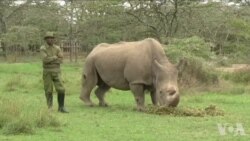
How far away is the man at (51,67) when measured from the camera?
14117 mm

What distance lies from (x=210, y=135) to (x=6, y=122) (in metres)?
3.89

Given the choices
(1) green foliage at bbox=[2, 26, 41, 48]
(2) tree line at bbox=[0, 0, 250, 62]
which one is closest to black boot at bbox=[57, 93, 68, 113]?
(2) tree line at bbox=[0, 0, 250, 62]

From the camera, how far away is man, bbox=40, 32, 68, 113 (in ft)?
46.3

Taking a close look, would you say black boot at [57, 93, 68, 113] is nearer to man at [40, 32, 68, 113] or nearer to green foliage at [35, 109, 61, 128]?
man at [40, 32, 68, 113]

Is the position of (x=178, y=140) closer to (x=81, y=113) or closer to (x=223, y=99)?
(x=81, y=113)

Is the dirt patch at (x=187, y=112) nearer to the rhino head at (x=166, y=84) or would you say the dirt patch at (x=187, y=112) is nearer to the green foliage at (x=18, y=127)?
the rhino head at (x=166, y=84)

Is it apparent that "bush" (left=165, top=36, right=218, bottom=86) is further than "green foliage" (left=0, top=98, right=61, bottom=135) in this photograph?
Yes

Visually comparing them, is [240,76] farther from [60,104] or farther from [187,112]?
[60,104]

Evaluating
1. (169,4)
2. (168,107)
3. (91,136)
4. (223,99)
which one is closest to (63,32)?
(169,4)

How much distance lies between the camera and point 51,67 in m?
14.2

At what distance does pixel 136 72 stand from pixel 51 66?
2.28 metres

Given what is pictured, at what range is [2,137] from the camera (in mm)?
9742

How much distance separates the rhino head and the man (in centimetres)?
246

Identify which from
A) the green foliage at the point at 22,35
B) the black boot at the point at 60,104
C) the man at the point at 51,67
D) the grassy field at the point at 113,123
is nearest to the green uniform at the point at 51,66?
the man at the point at 51,67
